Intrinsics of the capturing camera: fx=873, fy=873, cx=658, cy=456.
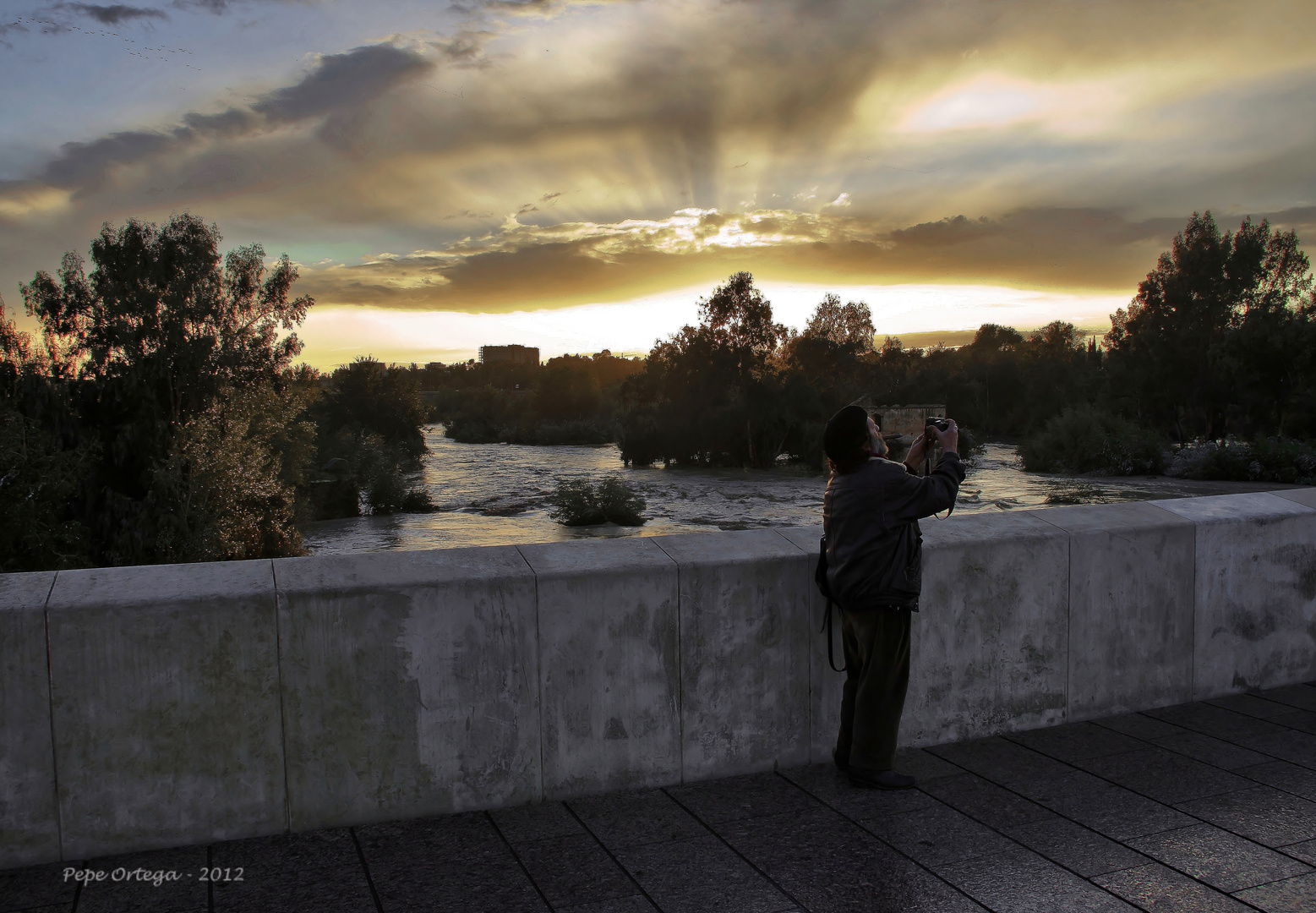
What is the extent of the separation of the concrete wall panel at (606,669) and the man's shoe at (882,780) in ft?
2.53

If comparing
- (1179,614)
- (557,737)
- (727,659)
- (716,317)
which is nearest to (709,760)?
(727,659)

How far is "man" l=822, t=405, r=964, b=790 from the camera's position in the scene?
356cm

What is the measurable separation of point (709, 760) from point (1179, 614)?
278 cm

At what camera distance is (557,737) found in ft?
11.6

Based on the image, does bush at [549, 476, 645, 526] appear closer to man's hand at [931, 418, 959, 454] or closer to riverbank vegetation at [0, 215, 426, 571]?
riverbank vegetation at [0, 215, 426, 571]

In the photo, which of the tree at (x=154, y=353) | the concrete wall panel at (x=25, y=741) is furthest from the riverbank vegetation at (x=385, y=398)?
the concrete wall panel at (x=25, y=741)

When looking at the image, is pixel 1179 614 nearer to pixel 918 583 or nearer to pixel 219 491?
pixel 918 583

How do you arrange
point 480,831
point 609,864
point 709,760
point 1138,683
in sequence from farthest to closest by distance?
point 1138,683
point 709,760
point 480,831
point 609,864

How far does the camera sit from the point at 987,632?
4254mm

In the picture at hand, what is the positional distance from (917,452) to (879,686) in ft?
3.42

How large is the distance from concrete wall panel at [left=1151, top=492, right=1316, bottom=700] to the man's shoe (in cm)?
218

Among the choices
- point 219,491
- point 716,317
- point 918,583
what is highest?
point 716,317

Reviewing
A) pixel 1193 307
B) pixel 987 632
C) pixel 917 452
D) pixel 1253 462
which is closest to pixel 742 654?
pixel 917 452

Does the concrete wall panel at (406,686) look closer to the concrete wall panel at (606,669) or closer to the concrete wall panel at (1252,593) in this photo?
the concrete wall panel at (606,669)
